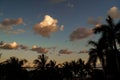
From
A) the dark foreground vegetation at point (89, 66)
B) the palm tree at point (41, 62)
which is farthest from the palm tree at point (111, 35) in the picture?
the palm tree at point (41, 62)

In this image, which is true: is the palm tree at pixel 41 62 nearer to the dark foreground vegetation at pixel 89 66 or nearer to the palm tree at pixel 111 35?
the dark foreground vegetation at pixel 89 66

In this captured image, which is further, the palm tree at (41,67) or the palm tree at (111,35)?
the palm tree at (41,67)

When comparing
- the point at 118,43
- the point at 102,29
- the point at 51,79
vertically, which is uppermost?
the point at 102,29

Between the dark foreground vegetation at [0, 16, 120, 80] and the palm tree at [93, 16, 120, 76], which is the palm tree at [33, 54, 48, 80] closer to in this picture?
the dark foreground vegetation at [0, 16, 120, 80]

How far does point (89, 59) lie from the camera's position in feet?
134

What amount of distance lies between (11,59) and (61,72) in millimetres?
26229

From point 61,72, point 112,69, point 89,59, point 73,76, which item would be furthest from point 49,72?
point 112,69

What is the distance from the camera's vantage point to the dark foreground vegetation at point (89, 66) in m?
30.2

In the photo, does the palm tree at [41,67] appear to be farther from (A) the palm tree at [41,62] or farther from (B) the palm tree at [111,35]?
(B) the palm tree at [111,35]

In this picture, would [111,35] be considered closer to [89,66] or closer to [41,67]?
[89,66]

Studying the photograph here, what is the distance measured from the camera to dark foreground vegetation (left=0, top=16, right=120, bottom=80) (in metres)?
30.2

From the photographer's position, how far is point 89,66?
46.9m

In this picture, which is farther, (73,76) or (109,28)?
(73,76)

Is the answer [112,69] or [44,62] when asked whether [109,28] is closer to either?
[112,69]
